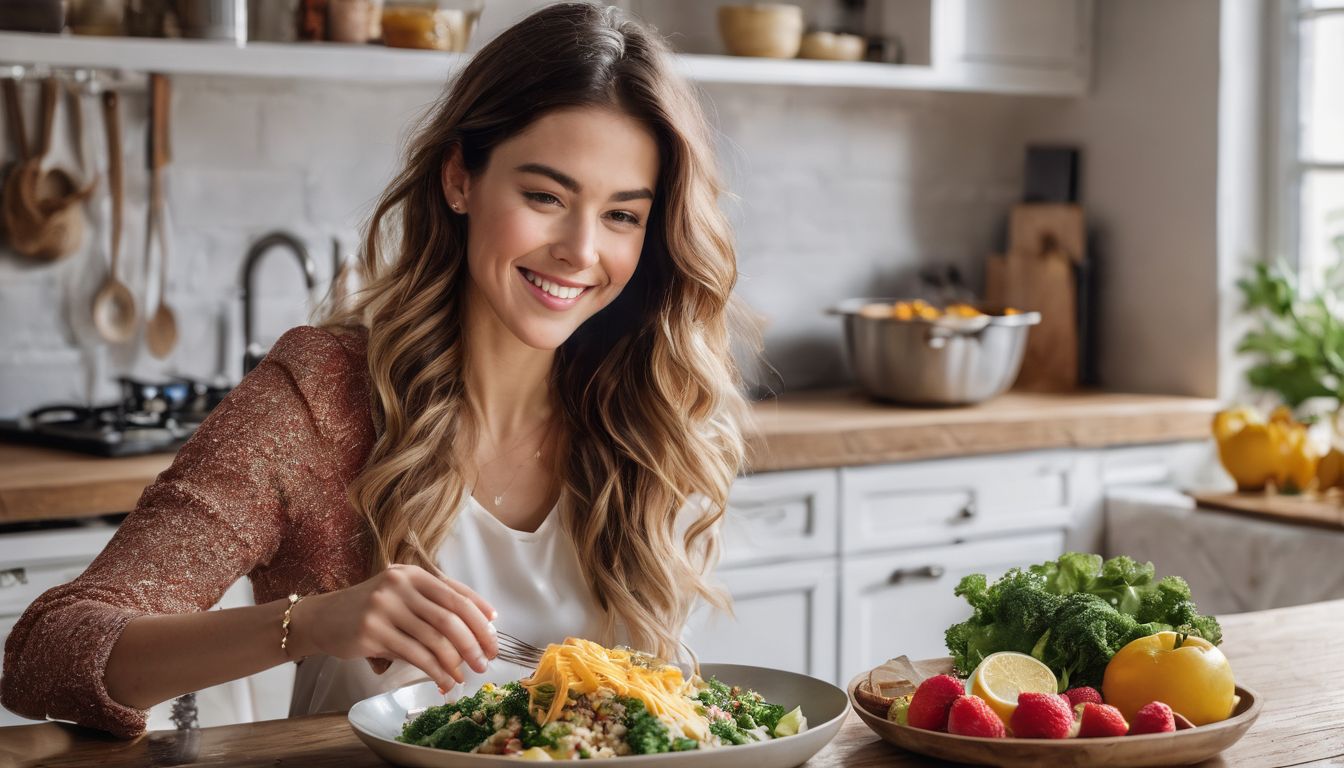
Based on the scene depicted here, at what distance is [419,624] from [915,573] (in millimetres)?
2079

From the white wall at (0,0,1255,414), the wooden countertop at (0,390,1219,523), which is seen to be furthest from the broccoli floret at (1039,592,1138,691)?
the white wall at (0,0,1255,414)

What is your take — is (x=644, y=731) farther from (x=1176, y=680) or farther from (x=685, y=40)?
(x=685, y=40)

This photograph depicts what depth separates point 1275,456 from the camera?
3.16m

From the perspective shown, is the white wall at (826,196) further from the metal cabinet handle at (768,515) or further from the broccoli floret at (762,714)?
the broccoli floret at (762,714)

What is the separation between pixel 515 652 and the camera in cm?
154

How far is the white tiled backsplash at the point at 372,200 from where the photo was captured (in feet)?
9.88

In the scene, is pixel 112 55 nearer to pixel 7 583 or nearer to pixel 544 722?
pixel 7 583

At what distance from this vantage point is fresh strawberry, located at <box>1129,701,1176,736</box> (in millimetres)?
1206

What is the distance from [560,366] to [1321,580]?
1737mm

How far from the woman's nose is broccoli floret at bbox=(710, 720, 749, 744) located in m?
0.69

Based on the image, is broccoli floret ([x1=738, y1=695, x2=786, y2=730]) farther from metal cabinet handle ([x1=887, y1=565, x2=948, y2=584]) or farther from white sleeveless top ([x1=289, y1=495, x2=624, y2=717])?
metal cabinet handle ([x1=887, y1=565, x2=948, y2=584])

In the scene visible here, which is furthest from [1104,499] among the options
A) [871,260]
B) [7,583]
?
[7,583]

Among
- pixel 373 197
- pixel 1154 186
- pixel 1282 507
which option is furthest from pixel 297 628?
pixel 1154 186

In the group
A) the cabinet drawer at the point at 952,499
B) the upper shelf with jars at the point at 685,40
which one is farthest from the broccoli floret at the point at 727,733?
the upper shelf with jars at the point at 685,40
